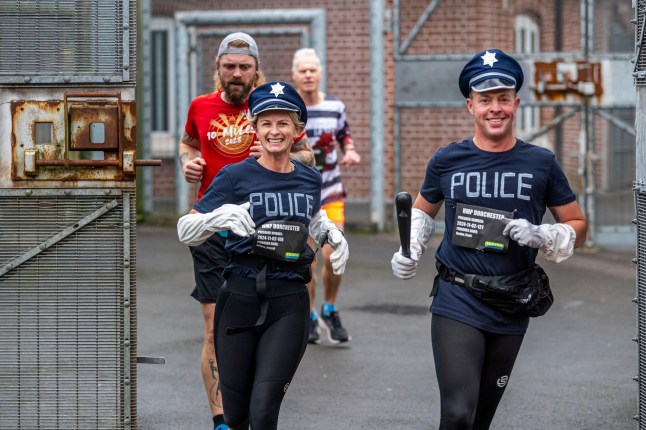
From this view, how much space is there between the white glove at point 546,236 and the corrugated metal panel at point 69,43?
181 centimetres

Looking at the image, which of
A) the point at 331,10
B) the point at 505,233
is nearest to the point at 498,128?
the point at 505,233

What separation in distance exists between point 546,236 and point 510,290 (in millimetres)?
262

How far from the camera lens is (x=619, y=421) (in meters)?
7.15

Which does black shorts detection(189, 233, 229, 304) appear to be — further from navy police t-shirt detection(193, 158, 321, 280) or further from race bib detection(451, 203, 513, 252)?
race bib detection(451, 203, 513, 252)

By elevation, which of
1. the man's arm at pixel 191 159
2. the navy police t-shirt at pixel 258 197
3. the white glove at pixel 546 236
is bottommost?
the white glove at pixel 546 236

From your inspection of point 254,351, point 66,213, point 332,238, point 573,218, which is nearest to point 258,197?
point 332,238

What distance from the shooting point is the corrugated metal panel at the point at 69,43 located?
562 centimetres

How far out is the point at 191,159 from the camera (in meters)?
6.89

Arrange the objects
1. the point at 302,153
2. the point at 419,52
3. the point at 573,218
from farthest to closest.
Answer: the point at 419,52 → the point at 302,153 → the point at 573,218

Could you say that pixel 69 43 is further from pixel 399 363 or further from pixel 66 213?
pixel 399 363

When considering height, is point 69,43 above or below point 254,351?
above

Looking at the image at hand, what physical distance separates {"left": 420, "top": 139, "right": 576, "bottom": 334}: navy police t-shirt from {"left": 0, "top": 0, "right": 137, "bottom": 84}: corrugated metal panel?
4.97ft

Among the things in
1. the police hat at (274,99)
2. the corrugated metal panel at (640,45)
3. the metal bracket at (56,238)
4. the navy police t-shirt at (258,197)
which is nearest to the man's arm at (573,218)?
the corrugated metal panel at (640,45)

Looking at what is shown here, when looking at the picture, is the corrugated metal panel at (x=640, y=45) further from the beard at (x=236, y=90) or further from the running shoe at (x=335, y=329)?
the running shoe at (x=335, y=329)
